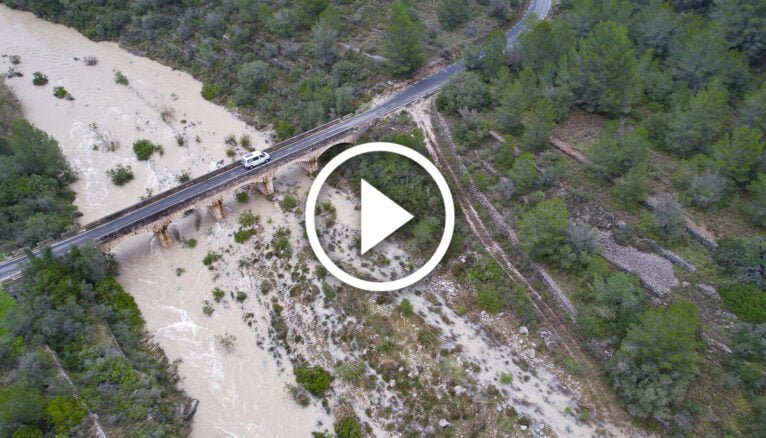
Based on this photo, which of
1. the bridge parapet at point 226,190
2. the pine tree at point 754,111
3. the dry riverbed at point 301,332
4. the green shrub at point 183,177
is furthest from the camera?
the green shrub at point 183,177

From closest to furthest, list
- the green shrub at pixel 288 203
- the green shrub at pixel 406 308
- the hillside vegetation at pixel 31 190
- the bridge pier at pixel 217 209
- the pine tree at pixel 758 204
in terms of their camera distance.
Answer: the green shrub at pixel 406 308, the pine tree at pixel 758 204, the hillside vegetation at pixel 31 190, the bridge pier at pixel 217 209, the green shrub at pixel 288 203

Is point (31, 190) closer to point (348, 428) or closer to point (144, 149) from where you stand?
Result: point (144, 149)

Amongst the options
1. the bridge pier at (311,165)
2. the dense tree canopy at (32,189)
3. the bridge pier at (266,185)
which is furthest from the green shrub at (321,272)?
the dense tree canopy at (32,189)

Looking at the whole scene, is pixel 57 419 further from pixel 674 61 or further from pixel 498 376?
pixel 674 61

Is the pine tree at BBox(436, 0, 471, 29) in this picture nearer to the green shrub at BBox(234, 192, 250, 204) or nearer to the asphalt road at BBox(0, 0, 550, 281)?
the asphalt road at BBox(0, 0, 550, 281)

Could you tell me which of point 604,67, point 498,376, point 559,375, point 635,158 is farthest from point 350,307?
point 604,67

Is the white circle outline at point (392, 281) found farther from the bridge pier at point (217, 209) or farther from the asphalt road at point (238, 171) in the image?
the bridge pier at point (217, 209)
